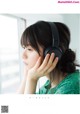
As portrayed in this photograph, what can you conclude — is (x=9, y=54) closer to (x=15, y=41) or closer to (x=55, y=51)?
(x=15, y=41)

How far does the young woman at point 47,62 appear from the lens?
922 millimetres

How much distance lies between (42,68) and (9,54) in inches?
5.4

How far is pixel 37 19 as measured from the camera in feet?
3.03

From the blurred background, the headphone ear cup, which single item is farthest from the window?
the headphone ear cup

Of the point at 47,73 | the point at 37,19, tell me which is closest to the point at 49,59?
the point at 47,73

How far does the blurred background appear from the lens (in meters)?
0.92

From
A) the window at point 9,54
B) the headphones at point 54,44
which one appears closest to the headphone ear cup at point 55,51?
the headphones at point 54,44

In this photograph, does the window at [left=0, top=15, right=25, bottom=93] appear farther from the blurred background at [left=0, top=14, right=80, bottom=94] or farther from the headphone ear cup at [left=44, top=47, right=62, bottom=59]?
the headphone ear cup at [left=44, top=47, right=62, bottom=59]

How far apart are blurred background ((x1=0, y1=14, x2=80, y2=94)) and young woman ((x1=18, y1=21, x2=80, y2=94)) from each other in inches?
0.7

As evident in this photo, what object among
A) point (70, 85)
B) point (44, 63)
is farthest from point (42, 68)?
point (70, 85)

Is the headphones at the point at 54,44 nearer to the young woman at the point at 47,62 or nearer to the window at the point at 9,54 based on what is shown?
the young woman at the point at 47,62
